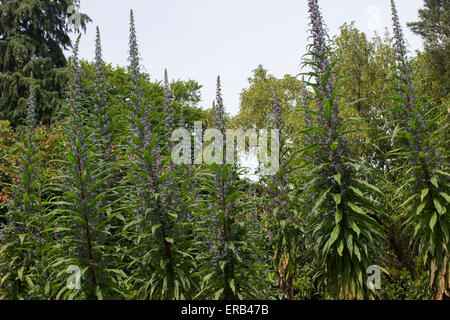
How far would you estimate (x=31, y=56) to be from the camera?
728 inches

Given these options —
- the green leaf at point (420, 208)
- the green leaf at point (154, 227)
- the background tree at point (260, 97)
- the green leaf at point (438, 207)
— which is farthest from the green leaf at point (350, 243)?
the background tree at point (260, 97)

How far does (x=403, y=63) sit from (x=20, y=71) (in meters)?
18.5

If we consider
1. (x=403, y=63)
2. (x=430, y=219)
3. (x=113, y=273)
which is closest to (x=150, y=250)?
(x=113, y=273)

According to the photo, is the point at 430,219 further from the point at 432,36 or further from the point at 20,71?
the point at 20,71

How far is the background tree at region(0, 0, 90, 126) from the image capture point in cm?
1722

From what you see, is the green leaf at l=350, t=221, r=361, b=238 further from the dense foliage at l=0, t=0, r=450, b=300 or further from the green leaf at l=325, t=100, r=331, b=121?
the green leaf at l=325, t=100, r=331, b=121

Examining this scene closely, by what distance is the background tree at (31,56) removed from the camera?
56.5ft

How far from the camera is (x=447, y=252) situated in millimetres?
4691
